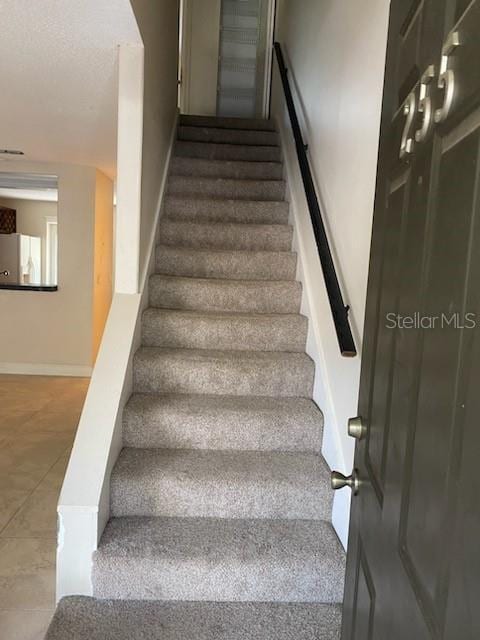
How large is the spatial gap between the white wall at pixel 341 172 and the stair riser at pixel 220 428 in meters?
0.13

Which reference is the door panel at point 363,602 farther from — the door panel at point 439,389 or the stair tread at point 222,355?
the stair tread at point 222,355

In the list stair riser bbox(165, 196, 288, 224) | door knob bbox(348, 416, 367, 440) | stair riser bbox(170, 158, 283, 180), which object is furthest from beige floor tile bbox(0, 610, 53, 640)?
stair riser bbox(170, 158, 283, 180)

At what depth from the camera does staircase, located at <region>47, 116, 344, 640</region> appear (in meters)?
1.56

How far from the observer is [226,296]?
8.77 ft

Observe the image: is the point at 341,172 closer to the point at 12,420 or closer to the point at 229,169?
the point at 229,169

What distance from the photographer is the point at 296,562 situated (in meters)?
1.61

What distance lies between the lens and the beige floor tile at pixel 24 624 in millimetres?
1546

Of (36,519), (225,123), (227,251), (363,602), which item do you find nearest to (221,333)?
(227,251)

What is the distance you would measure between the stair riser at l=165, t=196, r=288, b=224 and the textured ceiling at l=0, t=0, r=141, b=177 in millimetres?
741

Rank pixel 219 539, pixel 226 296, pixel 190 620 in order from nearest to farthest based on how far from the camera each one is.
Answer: pixel 190 620
pixel 219 539
pixel 226 296

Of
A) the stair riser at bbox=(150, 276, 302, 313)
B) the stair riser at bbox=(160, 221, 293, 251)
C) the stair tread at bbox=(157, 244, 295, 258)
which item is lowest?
the stair riser at bbox=(150, 276, 302, 313)

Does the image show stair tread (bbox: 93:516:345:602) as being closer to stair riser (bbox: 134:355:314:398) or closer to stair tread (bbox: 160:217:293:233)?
stair riser (bbox: 134:355:314:398)

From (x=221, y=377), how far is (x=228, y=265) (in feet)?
2.87

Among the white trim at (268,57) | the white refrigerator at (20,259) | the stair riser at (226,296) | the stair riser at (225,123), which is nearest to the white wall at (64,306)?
the white refrigerator at (20,259)
